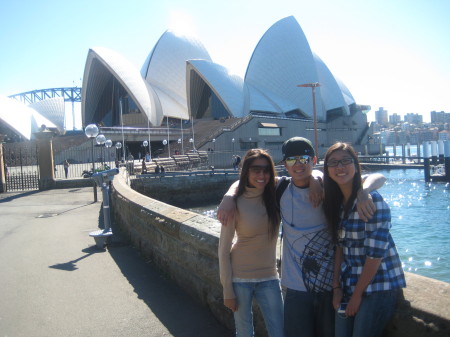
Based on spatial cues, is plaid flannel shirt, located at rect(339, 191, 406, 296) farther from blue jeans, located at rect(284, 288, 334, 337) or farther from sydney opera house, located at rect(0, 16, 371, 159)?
sydney opera house, located at rect(0, 16, 371, 159)

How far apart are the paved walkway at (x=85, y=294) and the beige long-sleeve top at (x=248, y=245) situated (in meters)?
0.99

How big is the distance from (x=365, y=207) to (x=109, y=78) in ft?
167

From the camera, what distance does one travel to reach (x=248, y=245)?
78.9 inches

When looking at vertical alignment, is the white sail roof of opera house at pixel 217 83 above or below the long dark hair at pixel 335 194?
above

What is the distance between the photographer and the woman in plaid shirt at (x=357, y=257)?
1550 millimetres

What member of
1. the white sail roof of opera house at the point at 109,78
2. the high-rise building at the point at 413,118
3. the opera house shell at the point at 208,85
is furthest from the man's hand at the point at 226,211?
the high-rise building at the point at 413,118

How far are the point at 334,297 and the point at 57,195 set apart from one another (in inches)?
498

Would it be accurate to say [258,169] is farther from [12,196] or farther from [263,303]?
[12,196]

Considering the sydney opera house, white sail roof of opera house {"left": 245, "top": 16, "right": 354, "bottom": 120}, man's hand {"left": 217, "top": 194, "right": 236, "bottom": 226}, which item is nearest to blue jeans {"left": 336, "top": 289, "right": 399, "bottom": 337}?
man's hand {"left": 217, "top": 194, "right": 236, "bottom": 226}

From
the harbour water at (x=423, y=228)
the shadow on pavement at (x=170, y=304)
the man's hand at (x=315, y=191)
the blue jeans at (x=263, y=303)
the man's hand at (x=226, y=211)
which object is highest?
the man's hand at (x=315, y=191)

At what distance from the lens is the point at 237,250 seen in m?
2.03

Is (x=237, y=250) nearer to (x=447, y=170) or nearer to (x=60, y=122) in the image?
(x=447, y=170)

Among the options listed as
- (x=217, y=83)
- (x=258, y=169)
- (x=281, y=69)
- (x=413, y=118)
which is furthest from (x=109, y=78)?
(x=413, y=118)

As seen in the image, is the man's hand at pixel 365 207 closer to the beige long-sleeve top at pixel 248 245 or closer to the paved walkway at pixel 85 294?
the beige long-sleeve top at pixel 248 245
